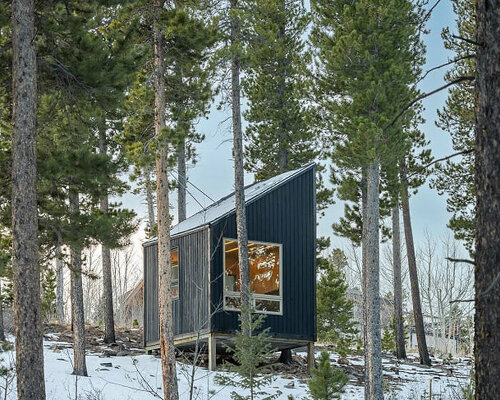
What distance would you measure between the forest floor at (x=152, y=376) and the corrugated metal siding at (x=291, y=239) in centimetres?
132

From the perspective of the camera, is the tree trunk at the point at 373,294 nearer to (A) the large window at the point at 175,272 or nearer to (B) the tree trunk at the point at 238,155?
(B) the tree trunk at the point at 238,155

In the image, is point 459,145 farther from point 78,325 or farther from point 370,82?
point 78,325

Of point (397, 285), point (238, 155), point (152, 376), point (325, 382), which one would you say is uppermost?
point (238, 155)

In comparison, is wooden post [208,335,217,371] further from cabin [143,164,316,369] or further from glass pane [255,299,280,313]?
glass pane [255,299,280,313]

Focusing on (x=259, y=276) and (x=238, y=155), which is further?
(x=259, y=276)

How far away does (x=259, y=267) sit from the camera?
19.0 m

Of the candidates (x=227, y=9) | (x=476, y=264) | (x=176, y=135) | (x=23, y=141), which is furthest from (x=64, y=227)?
(x=476, y=264)

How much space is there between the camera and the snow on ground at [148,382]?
14031 mm

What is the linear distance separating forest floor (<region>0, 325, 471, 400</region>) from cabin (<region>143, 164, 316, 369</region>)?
1023mm

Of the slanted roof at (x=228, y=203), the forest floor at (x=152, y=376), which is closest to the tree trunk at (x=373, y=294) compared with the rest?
the forest floor at (x=152, y=376)

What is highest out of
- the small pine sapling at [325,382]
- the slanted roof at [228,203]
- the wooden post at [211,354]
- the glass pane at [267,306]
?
the slanted roof at [228,203]

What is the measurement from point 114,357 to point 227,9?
8927 millimetres

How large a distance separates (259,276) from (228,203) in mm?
2344

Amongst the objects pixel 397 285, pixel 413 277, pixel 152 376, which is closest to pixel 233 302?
pixel 152 376
